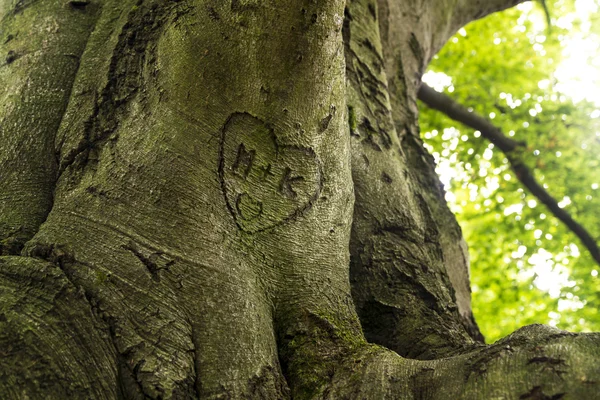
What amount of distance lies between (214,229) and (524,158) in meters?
4.73

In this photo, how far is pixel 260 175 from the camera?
1.87m

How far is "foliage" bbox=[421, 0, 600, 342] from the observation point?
19.7 ft

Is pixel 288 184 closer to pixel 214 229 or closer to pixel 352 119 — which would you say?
pixel 214 229

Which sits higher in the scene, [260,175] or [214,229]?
[260,175]

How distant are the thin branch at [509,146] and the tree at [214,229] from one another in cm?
315

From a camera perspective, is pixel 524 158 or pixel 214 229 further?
pixel 524 158

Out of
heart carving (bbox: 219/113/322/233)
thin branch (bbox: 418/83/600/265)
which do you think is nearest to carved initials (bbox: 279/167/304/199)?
heart carving (bbox: 219/113/322/233)

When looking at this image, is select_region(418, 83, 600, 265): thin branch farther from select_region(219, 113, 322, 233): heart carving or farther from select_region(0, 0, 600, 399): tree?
select_region(219, 113, 322, 233): heart carving

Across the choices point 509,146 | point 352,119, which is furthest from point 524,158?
point 352,119

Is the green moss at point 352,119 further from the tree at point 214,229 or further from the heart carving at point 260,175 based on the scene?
the heart carving at point 260,175

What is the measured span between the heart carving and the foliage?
14.4 ft

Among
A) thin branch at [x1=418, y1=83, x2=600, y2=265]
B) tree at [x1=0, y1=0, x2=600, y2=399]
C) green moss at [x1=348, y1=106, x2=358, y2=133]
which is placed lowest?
tree at [x1=0, y1=0, x2=600, y2=399]

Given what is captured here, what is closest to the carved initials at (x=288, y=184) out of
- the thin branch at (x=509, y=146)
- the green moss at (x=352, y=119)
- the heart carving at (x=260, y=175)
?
the heart carving at (x=260, y=175)

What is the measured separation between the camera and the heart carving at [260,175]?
181 centimetres
